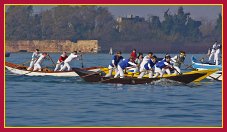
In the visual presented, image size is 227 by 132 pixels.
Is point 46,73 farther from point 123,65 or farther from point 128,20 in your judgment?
point 128,20

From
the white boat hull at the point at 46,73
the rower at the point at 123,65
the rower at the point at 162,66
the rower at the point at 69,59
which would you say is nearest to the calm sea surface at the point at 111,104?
the rower at the point at 162,66

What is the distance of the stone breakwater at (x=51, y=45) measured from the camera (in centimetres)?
17000

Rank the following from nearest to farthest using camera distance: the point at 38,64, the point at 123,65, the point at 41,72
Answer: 1. the point at 123,65
2. the point at 41,72
3. the point at 38,64

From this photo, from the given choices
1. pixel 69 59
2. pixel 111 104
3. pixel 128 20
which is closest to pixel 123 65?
pixel 69 59

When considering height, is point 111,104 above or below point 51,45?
below

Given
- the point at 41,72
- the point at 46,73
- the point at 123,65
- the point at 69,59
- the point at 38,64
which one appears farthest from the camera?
the point at 38,64

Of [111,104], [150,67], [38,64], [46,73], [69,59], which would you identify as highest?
[69,59]

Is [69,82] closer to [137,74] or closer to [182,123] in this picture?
[137,74]

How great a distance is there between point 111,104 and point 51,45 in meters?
154

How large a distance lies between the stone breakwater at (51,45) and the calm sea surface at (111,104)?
134504 millimetres

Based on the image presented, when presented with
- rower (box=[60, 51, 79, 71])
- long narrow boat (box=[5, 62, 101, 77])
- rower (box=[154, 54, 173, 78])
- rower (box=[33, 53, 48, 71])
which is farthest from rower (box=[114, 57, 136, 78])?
rower (box=[33, 53, 48, 71])

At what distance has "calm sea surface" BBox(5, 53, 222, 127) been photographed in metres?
18.6

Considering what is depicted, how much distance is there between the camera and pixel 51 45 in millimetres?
176250

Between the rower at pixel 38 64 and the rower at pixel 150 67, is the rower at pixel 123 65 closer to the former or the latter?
the rower at pixel 150 67
